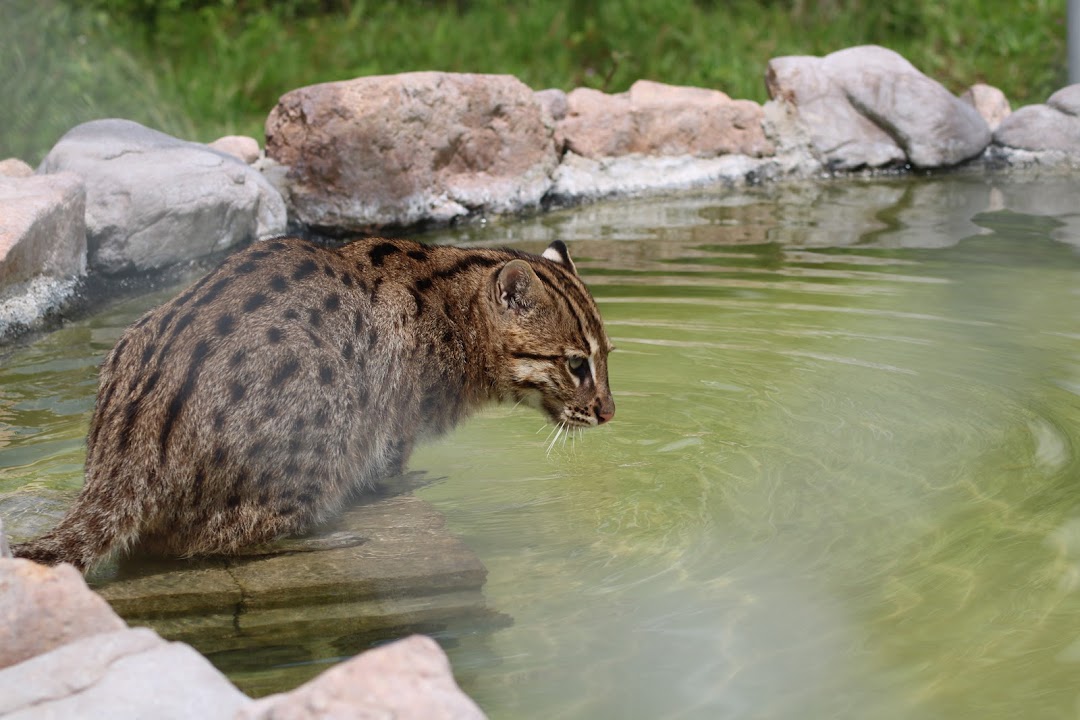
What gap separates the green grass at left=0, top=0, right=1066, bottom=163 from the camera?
45.8 feet

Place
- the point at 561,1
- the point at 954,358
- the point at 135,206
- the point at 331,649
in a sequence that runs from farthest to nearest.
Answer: the point at 561,1, the point at 135,206, the point at 954,358, the point at 331,649

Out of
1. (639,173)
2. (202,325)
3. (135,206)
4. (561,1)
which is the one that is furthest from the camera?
(561,1)

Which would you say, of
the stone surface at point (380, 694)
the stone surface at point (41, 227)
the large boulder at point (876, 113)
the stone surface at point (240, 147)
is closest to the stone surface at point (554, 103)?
the large boulder at point (876, 113)

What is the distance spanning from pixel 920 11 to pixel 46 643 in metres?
15.6

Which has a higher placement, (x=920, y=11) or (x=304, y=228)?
(x=920, y=11)

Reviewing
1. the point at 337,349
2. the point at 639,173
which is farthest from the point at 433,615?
the point at 639,173

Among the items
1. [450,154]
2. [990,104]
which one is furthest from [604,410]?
[990,104]

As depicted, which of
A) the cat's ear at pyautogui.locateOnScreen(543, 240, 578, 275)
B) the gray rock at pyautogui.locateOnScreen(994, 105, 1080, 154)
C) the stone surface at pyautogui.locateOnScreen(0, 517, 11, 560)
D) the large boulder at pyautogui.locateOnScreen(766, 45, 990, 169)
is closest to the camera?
the stone surface at pyautogui.locateOnScreen(0, 517, 11, 560)

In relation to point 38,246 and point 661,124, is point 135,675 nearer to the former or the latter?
A: point 38,246

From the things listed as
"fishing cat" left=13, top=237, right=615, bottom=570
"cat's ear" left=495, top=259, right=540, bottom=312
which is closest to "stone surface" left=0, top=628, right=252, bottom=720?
"fishing cat" left=13, top=237, right=615, bottom=570

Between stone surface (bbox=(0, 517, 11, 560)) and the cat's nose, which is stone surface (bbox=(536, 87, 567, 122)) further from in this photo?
stone surface (bbox=(0, 517, 11, 560))

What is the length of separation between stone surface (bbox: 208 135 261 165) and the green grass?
1202mm

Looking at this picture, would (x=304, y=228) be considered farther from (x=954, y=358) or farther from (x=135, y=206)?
(x=954, y=358)

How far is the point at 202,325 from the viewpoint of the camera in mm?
4785
